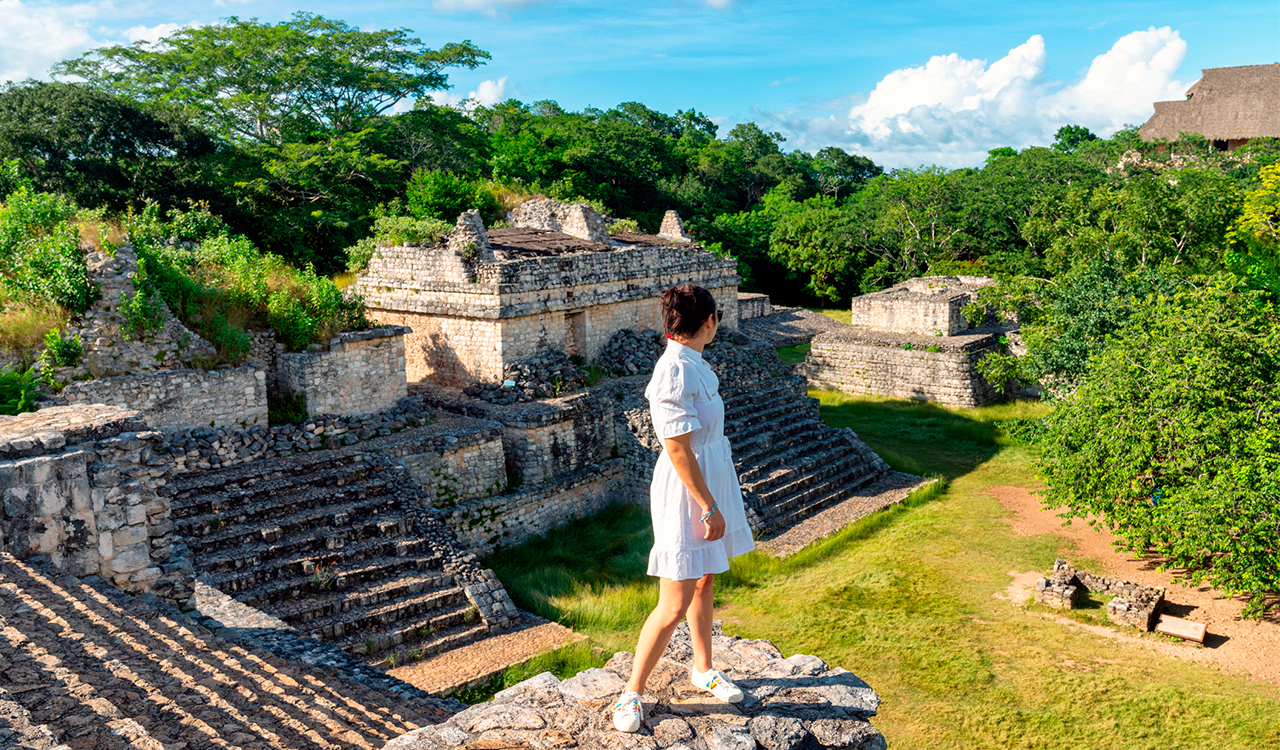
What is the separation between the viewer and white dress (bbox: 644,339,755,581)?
4035 millimetres

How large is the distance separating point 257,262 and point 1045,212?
22920mm

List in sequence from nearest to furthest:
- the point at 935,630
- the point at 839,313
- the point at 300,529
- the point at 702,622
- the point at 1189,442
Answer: the point at 702,622, the point at 300,529, the point at 935,630, the point at 1189,442, the point at 839,313

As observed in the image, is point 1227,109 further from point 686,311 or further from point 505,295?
point 686,311

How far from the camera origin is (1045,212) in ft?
86.1

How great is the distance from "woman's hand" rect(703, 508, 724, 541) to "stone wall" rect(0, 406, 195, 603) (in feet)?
16.5

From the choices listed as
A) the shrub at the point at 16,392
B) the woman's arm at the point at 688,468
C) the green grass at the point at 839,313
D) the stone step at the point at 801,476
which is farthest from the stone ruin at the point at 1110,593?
the green grass at the point at 839,313

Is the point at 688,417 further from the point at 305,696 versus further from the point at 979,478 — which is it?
the point at 979,478

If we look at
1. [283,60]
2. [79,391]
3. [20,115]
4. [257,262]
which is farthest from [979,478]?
[283,60]

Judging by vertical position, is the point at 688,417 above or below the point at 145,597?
above

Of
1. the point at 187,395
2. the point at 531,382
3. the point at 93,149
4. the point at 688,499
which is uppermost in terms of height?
the point at 93,149

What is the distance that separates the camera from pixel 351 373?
11891mm

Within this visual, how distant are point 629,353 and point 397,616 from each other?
7.58m

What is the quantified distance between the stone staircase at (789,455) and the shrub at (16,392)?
29.3ft

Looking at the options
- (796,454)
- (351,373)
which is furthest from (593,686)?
(796,454)
